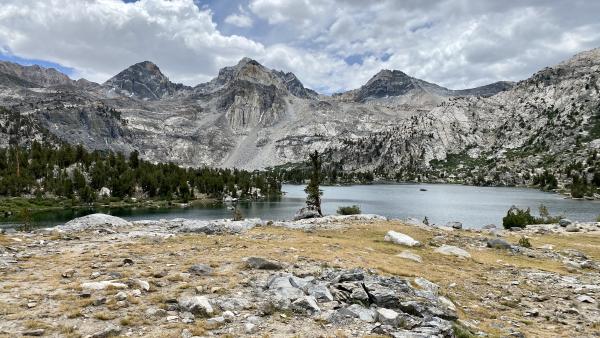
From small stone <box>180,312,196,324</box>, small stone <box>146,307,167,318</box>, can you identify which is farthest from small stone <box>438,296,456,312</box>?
small stone <box>146,307,167,318</box>

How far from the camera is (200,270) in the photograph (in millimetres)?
21438

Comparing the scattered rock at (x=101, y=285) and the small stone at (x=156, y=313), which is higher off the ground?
the scattered rock at (x=101, y=285)

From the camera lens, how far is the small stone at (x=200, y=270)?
2116 cm

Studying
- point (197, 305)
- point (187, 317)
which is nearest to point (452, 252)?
point (197, 305)

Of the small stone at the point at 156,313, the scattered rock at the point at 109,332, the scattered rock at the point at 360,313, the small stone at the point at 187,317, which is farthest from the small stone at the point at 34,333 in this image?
the scattered rock at the point at 360,313

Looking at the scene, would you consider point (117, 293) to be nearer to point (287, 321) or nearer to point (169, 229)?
point (287, 321)

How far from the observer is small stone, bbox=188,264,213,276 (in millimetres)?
21156

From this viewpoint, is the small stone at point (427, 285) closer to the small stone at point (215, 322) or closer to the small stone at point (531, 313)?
the small stone at point (531, 313)

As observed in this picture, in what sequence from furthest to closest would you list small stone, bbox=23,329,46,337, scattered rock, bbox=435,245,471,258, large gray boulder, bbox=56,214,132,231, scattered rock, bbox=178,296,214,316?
1. large gray boulder, bbox=56,214,132,231
2. scattered rock, bbox=435,245,471,258
3. scattered rock, bbox=178,296,214,316
4. small stone, bbox=23,329,46,337

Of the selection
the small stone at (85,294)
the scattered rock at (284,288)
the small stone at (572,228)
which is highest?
the small stone at (85,294)

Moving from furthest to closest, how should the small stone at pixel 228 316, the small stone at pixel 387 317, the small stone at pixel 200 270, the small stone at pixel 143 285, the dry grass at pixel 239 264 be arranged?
the small stone at pixel 200 270 → the small stone at pixel 143 285 → the dry grass at pixel 239 264 → the small stone at pixel 387 317 → the small stone at pixel 228 316

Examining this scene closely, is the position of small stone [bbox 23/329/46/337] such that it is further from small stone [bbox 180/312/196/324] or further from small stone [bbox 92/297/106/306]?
small stone [bbox 180/312/196/324]

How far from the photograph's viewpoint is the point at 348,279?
66.0 feet

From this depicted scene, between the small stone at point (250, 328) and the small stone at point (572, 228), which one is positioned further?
the small stone at point (572, 228)
